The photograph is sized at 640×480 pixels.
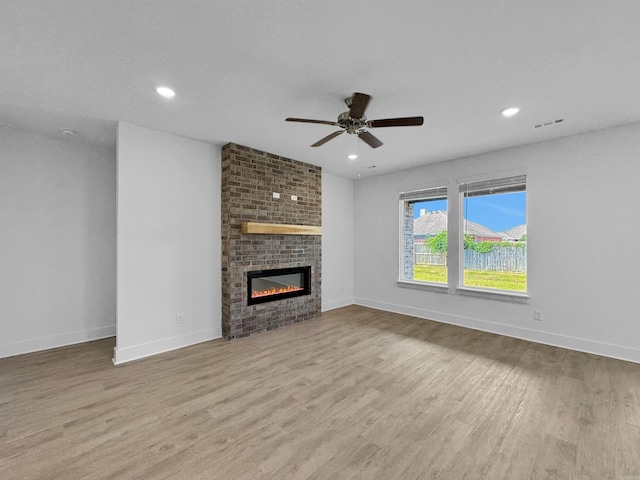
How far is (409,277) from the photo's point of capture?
5.31 meters

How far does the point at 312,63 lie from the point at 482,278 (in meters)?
3.98

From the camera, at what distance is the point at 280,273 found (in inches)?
175

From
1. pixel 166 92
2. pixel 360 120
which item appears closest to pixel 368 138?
pixel 360 120

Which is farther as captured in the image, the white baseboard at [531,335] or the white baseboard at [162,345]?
the white baseboard at [531,335]

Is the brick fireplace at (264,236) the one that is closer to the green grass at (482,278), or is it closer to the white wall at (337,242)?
the white wall at (337,242)

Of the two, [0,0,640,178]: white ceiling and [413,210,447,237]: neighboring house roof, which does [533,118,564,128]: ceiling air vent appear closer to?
[0,0,640,178]: white ceiling

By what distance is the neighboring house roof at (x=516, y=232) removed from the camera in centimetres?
397

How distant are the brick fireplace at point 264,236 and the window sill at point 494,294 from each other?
7.98 ft

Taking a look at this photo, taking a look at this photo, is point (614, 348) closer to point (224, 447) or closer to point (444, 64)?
point (444, 64)

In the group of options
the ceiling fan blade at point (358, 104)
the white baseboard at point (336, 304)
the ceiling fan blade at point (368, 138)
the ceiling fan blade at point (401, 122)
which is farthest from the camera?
the white baseboard at point (336, 304)

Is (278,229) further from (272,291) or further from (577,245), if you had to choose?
(577,245)

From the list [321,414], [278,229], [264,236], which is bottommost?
[321,414]

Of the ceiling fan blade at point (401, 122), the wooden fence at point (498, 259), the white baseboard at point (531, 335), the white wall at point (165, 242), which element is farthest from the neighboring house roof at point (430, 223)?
the white wall at point (165, 242)

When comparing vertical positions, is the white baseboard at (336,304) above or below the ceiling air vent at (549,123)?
below
